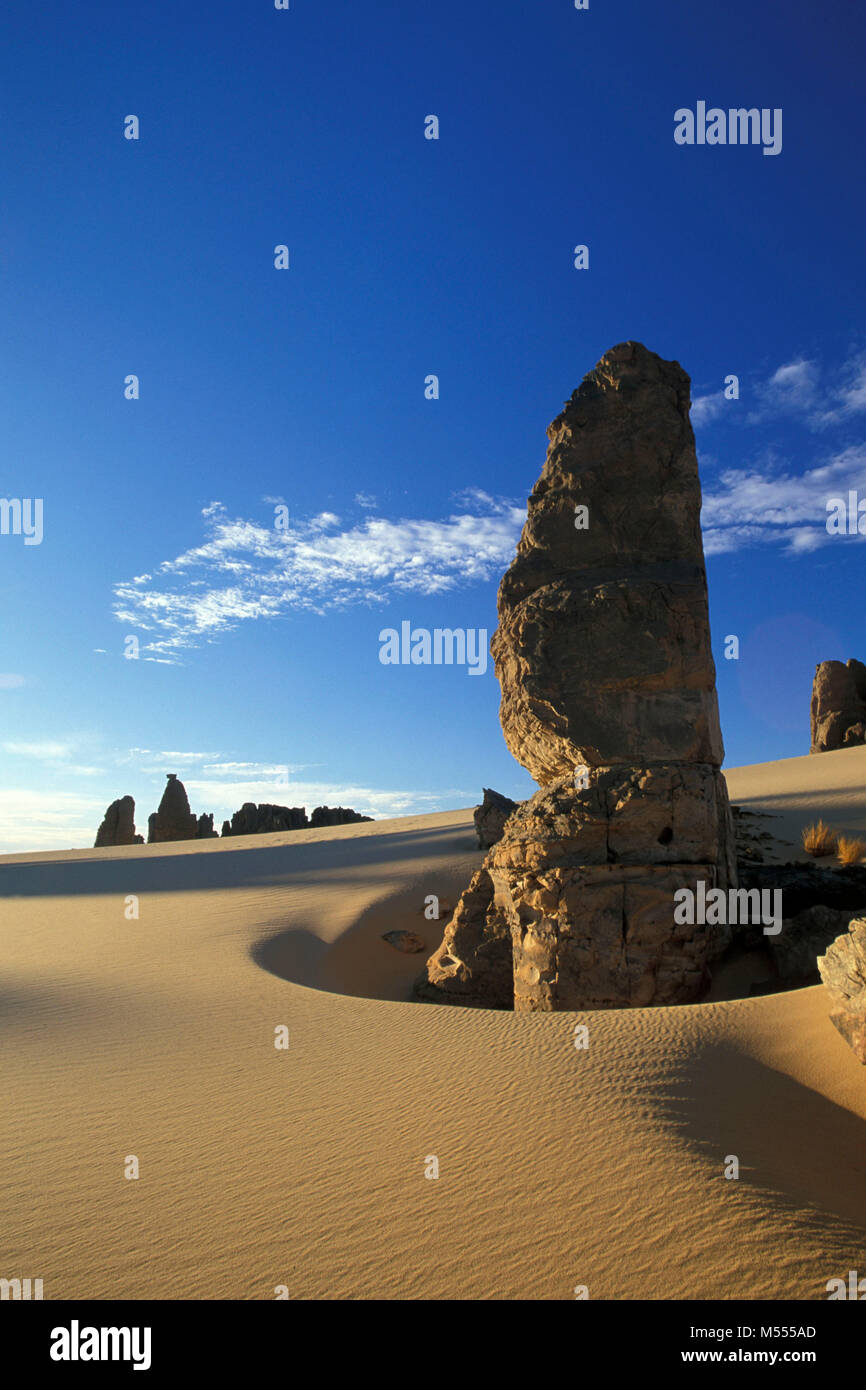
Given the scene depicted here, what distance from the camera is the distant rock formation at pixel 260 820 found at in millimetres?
49188

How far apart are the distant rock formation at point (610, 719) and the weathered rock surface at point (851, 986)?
133 inches

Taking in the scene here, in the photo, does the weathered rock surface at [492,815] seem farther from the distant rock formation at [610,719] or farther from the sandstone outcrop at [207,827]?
the sandstone outcrop at [207,827]

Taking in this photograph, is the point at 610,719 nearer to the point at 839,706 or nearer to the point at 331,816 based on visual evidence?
the point at 839,706

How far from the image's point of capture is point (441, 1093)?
→ 15.9ft

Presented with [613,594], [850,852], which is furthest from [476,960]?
[850,852]

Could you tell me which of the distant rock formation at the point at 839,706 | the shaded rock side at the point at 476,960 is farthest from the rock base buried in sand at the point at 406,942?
the distant rock formation at the point at 839,706

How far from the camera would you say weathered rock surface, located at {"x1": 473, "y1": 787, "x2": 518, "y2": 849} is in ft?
52.0
